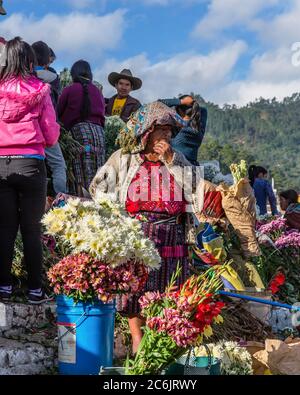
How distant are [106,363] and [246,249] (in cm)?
392

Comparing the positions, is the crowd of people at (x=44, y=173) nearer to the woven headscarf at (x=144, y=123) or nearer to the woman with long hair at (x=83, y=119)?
the woven headscarf at (x=144, y=123)

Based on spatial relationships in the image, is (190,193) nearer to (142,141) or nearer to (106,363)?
(142,141)

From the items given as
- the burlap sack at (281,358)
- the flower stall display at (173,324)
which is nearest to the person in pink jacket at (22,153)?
the flower stall display at (173,324)

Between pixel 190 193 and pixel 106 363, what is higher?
pixel 190 193

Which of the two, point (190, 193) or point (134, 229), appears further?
point (190, 193)

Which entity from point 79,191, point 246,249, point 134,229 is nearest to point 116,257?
point 134,229

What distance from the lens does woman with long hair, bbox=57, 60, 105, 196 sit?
8.55 m

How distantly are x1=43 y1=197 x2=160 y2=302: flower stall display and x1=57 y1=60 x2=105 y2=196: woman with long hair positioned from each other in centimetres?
334

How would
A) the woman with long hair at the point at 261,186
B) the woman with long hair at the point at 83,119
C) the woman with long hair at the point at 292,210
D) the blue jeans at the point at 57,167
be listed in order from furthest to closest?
the woman with long hair at the point at 261,186 < the woman with long hair at the point at 292,210 < the woman with long hair at the point at 83,119 < the blue jeans at the point at 57,167

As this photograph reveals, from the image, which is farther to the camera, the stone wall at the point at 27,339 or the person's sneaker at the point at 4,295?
the person's sneaker at the point at 4,295

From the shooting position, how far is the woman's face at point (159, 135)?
19.8 ft

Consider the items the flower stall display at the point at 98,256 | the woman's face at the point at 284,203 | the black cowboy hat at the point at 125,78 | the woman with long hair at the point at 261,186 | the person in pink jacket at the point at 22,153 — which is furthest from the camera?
the woman with long hair at the point at 261,186

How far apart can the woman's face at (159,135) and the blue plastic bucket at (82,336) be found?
1424 millimetres

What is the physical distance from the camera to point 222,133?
153 metres
